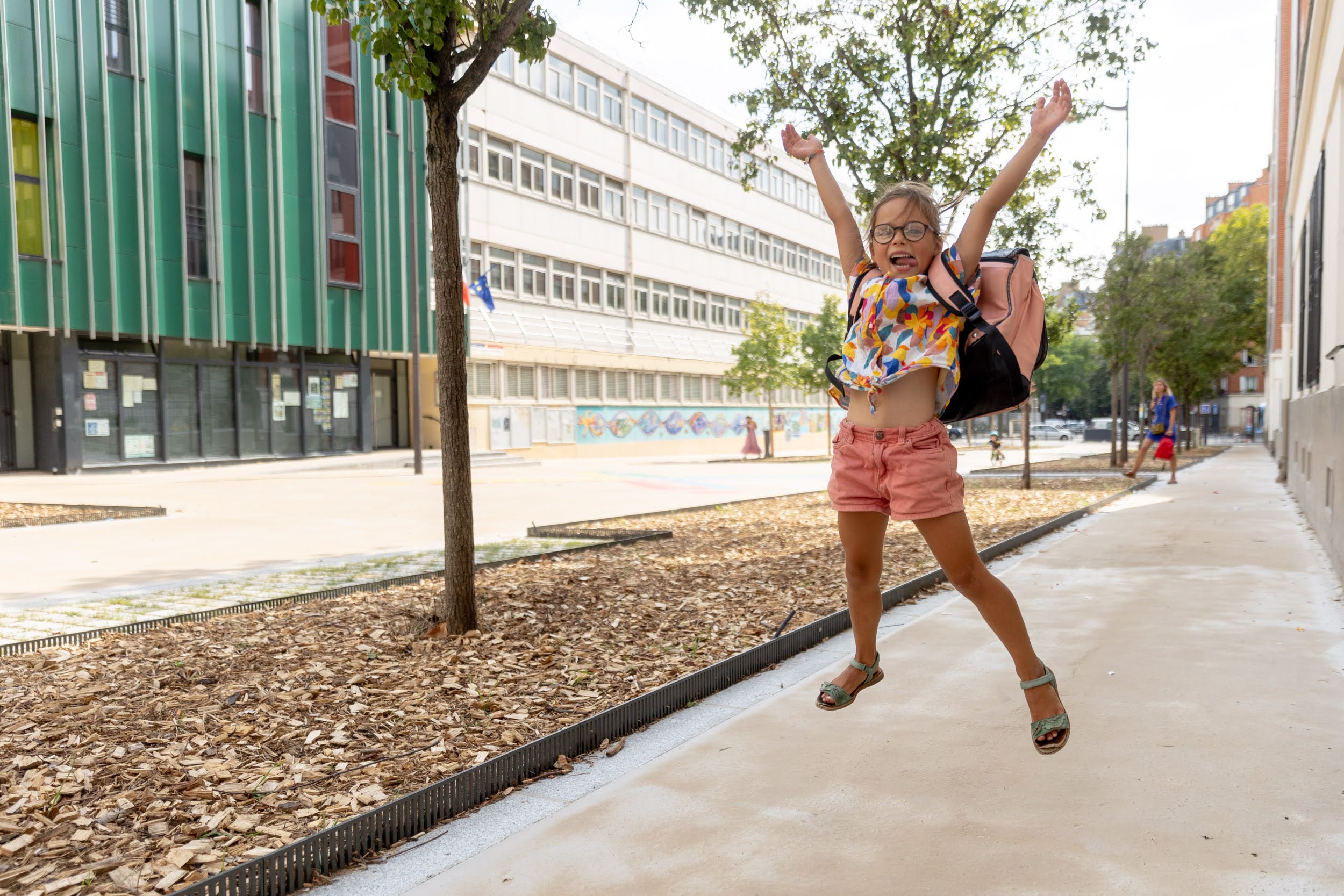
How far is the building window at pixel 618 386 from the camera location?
42.1 metres

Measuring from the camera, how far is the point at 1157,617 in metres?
6.28

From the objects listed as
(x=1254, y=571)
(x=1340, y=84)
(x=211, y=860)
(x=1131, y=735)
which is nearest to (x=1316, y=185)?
(x=1340, y=84)

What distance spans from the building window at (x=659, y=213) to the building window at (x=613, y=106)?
3695 mm

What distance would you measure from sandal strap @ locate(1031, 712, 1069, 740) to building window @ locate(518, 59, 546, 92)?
3748 cm

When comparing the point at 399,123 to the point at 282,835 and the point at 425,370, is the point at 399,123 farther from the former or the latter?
the point at 282,835

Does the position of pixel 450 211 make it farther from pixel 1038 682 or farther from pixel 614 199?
pixel 614 199

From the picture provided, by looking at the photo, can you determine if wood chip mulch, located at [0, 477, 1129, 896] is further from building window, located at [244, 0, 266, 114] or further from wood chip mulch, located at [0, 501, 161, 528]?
building window, located at [244, 0, 266, 114]

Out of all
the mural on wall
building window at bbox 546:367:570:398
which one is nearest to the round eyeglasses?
building window at bbox 546:367:570:398

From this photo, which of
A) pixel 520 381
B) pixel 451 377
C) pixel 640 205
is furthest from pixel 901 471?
pixel 640 205

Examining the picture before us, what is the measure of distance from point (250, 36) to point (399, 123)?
17.2 feet

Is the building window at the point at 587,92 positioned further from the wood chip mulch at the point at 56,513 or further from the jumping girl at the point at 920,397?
the jumping girl at the point at 920,397

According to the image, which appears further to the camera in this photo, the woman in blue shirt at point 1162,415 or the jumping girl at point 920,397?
the woman in blue shirt at point 1162,415

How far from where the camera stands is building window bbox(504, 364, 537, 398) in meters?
36.7

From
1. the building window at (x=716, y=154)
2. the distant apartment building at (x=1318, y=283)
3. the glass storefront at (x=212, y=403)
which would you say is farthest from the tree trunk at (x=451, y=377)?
the building window at (x=716, y=154)
